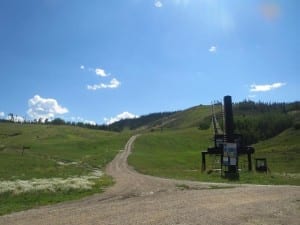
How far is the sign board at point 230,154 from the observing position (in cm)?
5447

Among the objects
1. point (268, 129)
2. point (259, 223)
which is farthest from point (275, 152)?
point (259, 223)

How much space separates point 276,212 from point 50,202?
45.2ft

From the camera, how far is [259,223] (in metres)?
18.8

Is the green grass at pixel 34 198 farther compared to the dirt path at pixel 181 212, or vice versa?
the green grass at pixel 34 198

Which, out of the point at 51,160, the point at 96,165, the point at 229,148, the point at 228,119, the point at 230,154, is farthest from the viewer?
the point at 51,160

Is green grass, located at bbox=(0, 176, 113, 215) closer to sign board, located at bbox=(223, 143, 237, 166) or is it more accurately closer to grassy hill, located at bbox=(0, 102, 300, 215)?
grassy hill, located at bbox=(0, 102, 300, 215)

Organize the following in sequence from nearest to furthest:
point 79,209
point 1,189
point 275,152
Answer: point 79,209
point 1,189
point 275,152

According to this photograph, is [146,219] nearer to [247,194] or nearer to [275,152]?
[247,194]

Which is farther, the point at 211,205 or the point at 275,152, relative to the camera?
the point at 275,152

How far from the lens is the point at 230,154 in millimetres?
54812

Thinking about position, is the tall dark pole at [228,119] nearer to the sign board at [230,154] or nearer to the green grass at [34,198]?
the sign board at [230,154]

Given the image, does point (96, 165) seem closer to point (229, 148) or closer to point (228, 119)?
point (228, 119)

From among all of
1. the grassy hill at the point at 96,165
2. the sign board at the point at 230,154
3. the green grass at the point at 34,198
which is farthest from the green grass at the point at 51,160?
the sign board at the point at 230,154

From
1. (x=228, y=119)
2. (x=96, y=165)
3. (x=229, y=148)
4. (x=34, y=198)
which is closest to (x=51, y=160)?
(x=96, y=165)
